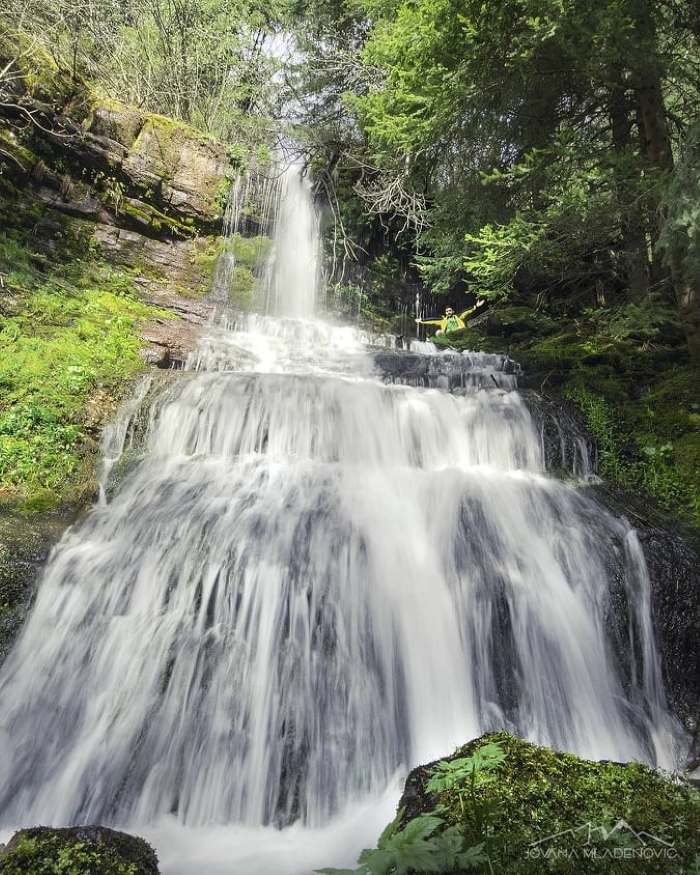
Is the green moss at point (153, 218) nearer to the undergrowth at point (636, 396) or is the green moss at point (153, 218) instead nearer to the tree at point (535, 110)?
the tree at point (535, 110)

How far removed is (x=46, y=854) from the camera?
1.58m

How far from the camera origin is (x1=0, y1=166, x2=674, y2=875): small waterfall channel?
2992 millimetres

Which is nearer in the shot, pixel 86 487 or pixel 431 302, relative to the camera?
pixel 86 487

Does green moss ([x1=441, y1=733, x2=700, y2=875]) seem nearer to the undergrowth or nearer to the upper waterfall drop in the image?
the undergrowth

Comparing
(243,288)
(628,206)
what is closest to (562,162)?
(628,206)

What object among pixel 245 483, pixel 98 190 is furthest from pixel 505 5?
pixel 98 190

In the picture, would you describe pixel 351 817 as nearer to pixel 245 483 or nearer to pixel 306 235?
pixel 245 483

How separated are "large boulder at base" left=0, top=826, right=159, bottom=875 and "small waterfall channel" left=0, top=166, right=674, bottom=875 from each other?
42.2 inches

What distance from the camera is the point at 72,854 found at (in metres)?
1.59

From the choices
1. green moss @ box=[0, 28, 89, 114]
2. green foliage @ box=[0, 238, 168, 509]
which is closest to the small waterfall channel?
green foliage @ box=[0, 238, 168, 509]

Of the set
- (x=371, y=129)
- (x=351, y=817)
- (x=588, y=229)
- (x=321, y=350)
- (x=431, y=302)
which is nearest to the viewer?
(x=351, y=817)

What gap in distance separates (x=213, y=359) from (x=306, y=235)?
7.60 meters

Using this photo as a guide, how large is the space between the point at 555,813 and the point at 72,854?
1618 mm

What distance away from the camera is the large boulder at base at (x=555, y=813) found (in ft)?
4.36
